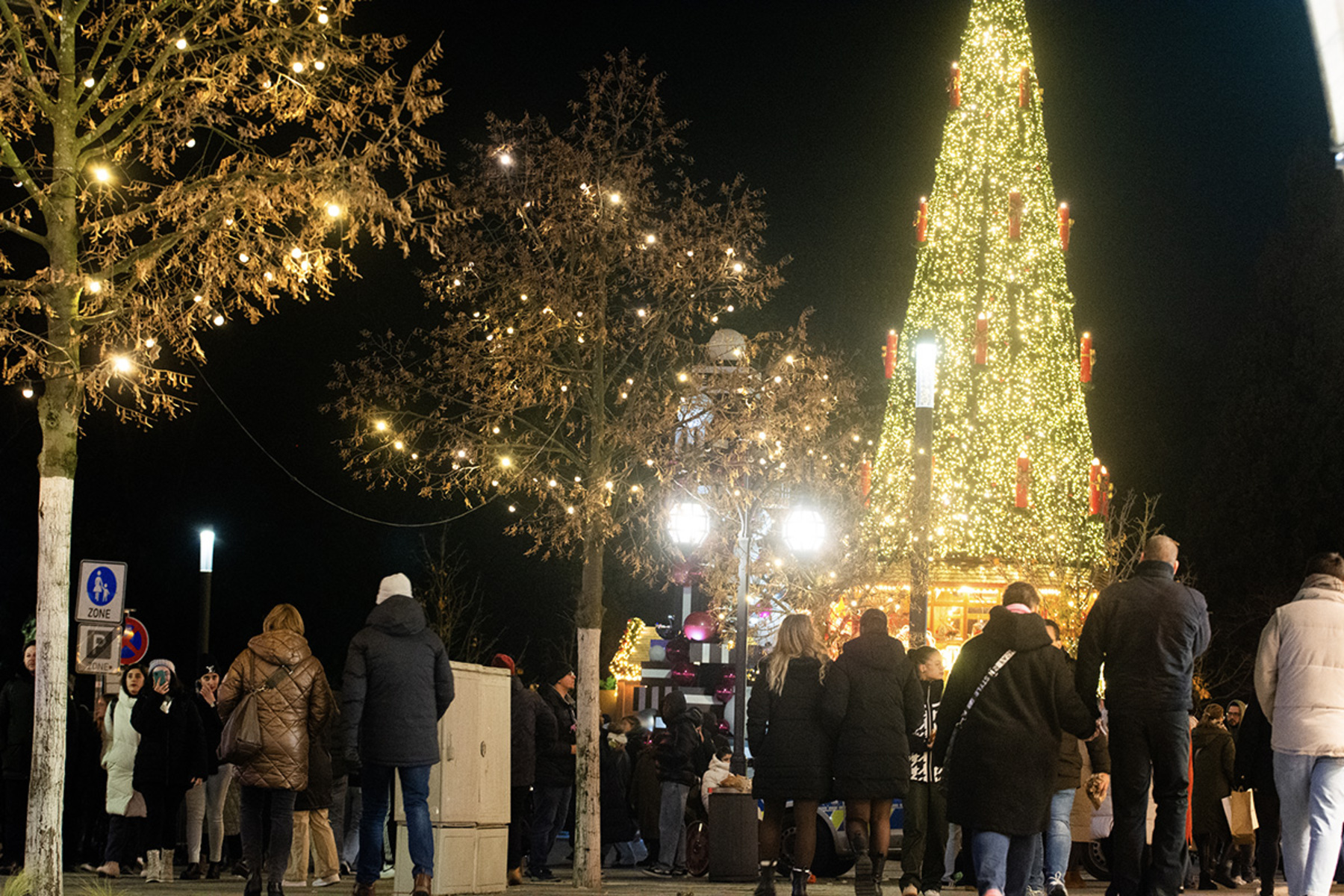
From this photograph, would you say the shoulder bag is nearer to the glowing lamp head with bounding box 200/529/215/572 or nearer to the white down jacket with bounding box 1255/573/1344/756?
the white down jacket with bounding box 1255/573/1344/756

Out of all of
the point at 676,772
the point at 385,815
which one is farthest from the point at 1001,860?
the point at 676,772

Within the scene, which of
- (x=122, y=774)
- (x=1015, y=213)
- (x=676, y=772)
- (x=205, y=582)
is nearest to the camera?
(x=122, y=774)

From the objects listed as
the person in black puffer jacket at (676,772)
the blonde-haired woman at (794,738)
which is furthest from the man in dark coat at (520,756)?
the blonde-haired woman at (794,738)

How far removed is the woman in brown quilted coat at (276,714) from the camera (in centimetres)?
1082

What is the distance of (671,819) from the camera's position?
1989cm

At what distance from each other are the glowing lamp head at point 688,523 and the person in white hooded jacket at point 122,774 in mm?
6867

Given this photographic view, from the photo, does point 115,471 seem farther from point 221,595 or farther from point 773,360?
point 773,360

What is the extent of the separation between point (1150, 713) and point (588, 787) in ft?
24.4

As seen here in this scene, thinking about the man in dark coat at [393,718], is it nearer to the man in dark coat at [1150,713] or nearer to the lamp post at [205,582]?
the man in dark coat at [1150,713]

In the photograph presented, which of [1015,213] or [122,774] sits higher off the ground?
[1015,213]

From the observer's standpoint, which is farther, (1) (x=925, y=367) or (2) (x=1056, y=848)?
(1) (x=925, y=367)

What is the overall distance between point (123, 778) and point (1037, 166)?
2614cm

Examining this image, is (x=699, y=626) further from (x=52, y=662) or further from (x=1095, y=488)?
(x=52, y=662)

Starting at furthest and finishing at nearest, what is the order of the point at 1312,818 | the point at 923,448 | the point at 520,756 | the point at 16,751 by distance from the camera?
the point at 923,448
the point at 520,756
the point at 16,751
the point at 1312,818
